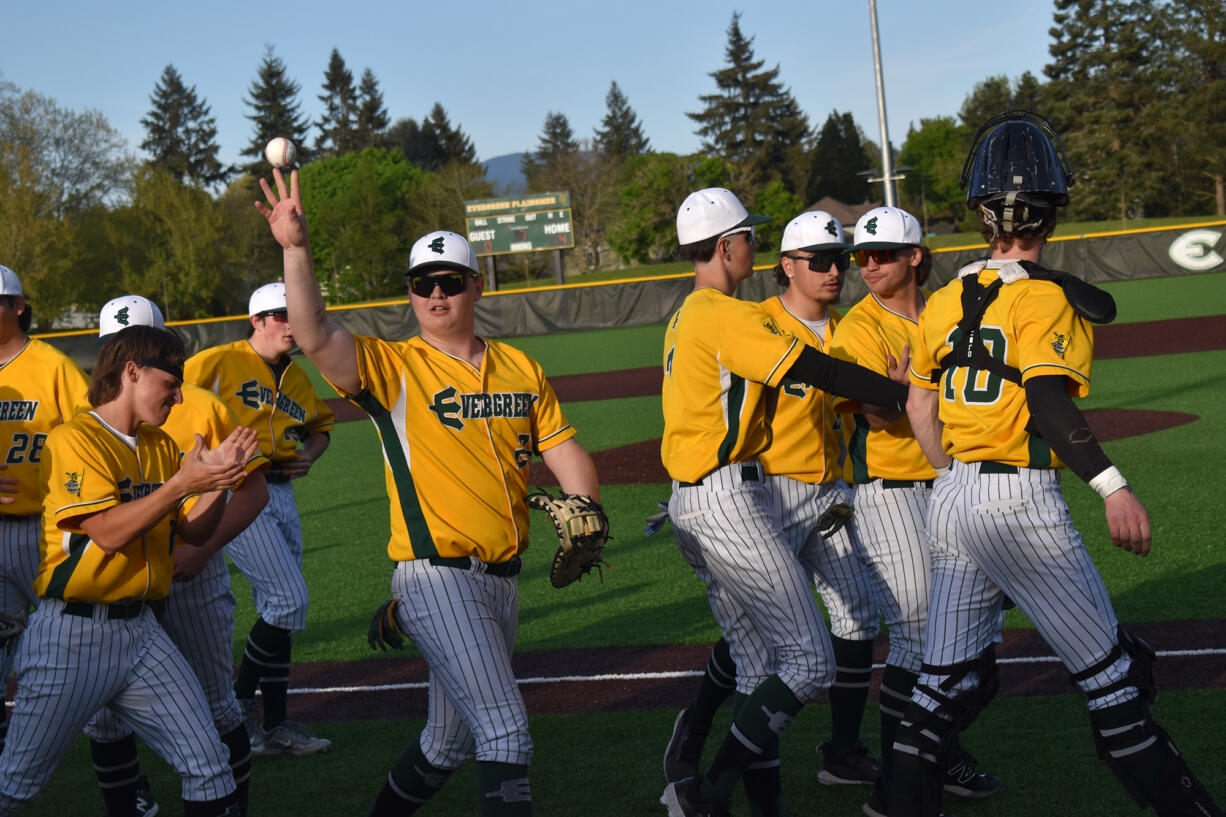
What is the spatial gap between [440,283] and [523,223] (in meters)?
39.2

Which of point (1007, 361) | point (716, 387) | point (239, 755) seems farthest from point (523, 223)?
point (1007, 361)

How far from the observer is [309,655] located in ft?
25.2

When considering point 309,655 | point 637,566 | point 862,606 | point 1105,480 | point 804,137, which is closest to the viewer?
point 1105,480

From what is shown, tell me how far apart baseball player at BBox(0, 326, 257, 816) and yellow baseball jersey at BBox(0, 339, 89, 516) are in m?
1.23

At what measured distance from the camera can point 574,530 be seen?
3996mm

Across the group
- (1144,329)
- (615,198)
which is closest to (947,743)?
(1144,329)

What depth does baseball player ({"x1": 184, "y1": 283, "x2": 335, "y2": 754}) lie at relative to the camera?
5.88m

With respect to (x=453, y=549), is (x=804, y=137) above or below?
above

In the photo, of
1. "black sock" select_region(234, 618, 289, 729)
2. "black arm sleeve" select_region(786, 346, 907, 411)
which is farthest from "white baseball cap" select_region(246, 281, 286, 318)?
"black arm sleeve" select_region(786, 346, 907, 411)

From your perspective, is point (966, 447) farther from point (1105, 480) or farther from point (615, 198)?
point (615, 198)

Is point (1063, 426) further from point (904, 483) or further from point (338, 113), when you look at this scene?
point (338, 113)

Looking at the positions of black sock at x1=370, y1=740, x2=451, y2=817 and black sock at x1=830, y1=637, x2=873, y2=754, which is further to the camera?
black sock at x1=830, y1=637, x2=873, y2=754

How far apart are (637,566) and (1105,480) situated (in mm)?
6100

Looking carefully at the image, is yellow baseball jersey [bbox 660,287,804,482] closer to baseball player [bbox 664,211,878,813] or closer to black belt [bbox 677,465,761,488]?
black belt [bbox 677,465,761,488]
